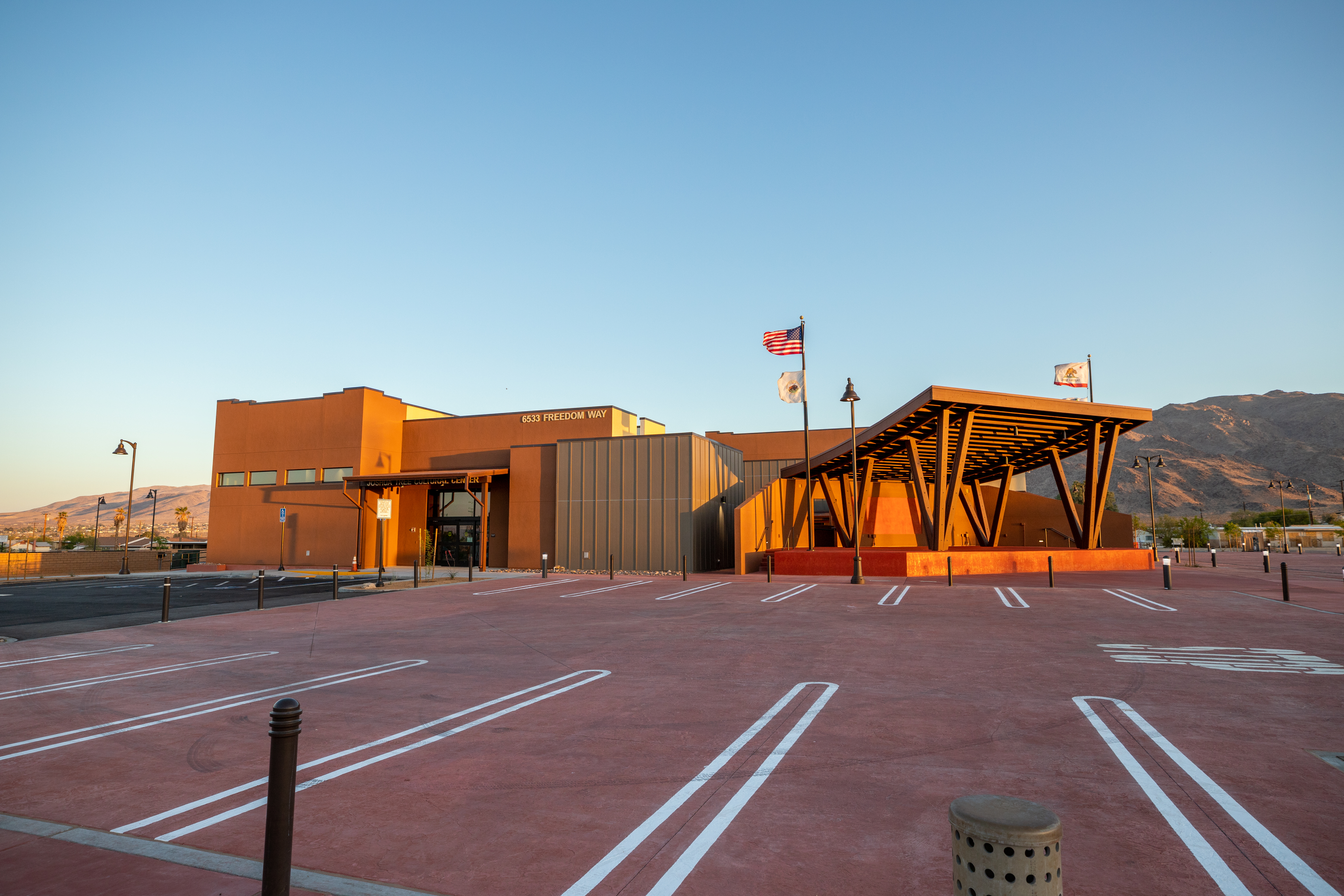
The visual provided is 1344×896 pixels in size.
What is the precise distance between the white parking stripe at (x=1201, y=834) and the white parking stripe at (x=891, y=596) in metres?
12.9

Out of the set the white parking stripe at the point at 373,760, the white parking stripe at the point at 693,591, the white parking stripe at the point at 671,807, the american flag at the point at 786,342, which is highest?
the american flag at the point at 786,342

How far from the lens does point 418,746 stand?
6.39 metres

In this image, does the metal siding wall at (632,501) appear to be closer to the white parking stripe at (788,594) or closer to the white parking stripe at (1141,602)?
the white parking stripe at (788,594)

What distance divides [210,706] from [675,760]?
574 cm

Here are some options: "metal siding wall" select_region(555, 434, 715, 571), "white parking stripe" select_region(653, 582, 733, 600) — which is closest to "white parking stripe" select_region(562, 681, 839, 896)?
"white parking stripe" select_region(653, 582, 733, 600)

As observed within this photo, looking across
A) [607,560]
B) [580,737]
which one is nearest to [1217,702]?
[580,737]

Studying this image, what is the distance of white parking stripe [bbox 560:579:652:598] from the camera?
23453 millimetres

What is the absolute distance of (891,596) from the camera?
22094 mm

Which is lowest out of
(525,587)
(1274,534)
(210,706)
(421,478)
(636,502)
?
(525,587)

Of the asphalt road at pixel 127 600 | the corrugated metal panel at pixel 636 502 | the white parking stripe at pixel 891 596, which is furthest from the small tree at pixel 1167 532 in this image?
the asphalt road at pixel 127 600

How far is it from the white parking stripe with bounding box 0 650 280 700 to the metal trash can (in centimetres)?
1098

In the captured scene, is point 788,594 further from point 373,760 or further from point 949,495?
point 373,760

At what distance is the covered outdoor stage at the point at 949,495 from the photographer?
31141mm

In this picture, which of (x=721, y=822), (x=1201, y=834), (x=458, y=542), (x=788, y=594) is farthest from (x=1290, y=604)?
(x=458, y=542)
